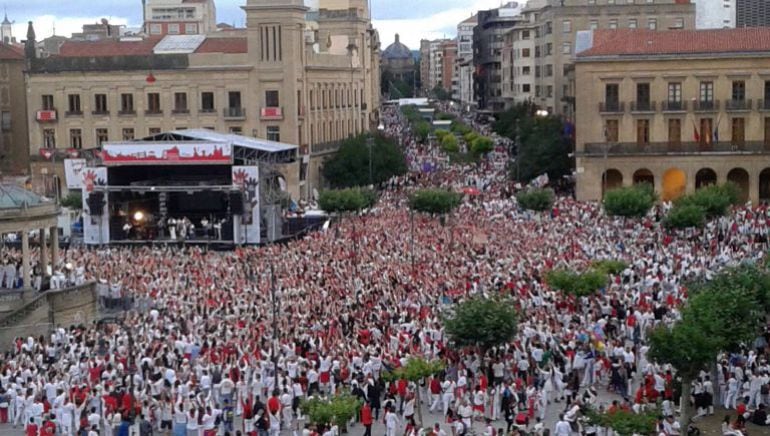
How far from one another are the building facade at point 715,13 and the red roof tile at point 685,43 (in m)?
48.7

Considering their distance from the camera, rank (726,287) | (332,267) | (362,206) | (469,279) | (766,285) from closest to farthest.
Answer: (726,287) → (766,285) → (469,279) → (332,267) → (362,206)

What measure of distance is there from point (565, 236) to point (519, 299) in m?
13.3

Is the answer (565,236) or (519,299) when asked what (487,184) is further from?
(519,299)

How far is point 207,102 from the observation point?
76.2 metres

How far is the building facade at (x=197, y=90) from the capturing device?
75188 mm

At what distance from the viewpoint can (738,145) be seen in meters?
67.6

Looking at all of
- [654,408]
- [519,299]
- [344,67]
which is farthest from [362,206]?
[654,408]

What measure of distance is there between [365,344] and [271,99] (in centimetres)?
4637

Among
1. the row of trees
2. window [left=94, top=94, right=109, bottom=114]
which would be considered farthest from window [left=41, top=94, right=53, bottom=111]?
the row of trees

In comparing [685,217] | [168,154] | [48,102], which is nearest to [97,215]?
[168,154]

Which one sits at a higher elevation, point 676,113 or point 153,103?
point 153,103

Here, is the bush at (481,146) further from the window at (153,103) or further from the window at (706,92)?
the window at (706,92)

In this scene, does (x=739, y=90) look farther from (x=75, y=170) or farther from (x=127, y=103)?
(x=127, y=103)

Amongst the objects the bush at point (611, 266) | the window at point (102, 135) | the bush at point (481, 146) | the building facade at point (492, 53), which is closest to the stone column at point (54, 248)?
the bush at point (611, 266)
